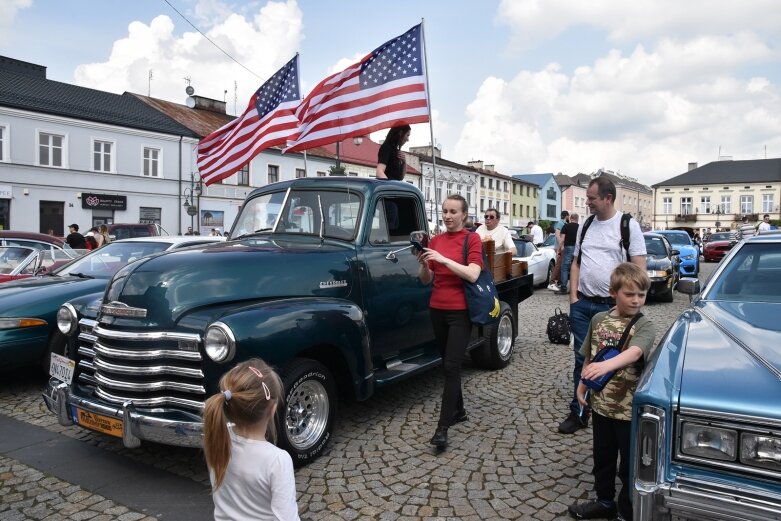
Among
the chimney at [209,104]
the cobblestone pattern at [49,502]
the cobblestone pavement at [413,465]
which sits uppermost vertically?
the chimney at [209,104]

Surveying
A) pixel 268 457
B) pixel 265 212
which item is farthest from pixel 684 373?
pixel 265 212

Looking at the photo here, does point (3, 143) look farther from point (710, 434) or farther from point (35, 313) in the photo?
point (710, 434)

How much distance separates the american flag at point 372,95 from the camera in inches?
252

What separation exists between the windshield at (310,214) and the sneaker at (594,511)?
8.77 ft

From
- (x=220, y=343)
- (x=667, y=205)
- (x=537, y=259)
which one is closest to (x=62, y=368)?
(x=220, y=343)

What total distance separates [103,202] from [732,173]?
83.0 meters

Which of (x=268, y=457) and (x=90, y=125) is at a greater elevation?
(x=90, y=125)

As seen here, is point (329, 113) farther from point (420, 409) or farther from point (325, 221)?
point (420, 409)

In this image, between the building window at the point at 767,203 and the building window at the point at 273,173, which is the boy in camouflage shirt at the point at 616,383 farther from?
the building window at the point at 767,203

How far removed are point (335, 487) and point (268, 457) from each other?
1824 mm

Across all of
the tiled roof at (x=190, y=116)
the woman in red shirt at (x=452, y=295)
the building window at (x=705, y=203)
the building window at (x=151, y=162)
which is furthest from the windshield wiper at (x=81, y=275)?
the building window at (x=705, y=203)

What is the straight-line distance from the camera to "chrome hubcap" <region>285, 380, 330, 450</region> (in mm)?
3852

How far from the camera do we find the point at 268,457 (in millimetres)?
2016

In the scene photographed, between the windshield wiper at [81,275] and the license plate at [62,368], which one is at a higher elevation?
the windshield wiper at [81,275]
